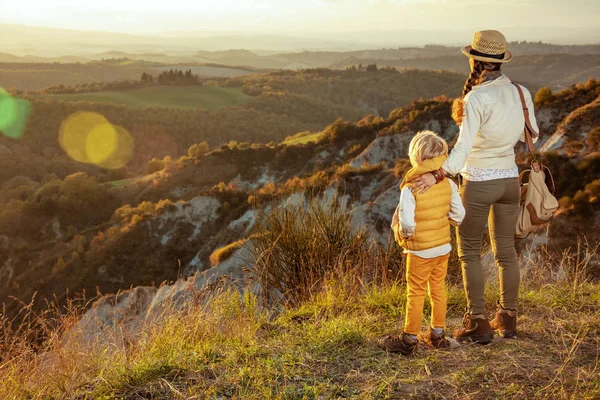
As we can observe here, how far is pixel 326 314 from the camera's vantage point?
404cm

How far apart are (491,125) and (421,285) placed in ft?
3.99

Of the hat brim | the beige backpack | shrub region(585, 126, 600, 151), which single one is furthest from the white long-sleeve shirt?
shrub region(585, 126, 600, 151)

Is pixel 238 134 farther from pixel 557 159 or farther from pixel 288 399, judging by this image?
pixel 288 399

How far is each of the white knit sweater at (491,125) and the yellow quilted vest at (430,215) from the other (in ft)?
0.54

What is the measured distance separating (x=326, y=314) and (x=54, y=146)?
342 ft

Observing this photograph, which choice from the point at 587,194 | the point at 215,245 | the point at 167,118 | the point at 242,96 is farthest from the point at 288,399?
the point at 242,96

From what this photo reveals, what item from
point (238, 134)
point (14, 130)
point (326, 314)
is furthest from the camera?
point (238, 134)

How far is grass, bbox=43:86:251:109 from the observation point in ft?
387

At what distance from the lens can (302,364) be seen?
9.95 ft

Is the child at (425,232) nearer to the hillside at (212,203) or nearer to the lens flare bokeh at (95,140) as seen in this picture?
the hillside at (212,203)

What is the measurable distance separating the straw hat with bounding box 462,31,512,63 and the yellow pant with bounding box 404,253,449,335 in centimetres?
141

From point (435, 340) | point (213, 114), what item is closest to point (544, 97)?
point (435, 340)

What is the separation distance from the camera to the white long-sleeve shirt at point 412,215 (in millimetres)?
3062

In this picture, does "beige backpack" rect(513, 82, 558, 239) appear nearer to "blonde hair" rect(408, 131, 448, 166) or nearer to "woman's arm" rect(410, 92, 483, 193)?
"woman's arm" rect(410, 92, 483, 193)
